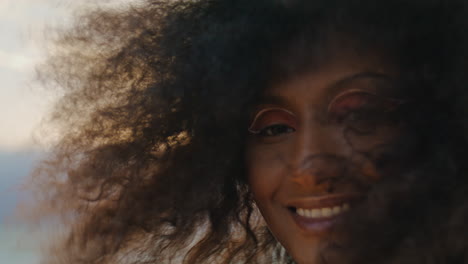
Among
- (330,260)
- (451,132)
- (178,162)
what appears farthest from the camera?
(178,162)

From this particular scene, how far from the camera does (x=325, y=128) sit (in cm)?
215

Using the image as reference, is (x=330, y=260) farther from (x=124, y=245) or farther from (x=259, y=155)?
(x=124, y=245)

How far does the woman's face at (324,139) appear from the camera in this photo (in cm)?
209

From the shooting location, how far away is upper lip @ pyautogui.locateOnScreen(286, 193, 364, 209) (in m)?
2.12

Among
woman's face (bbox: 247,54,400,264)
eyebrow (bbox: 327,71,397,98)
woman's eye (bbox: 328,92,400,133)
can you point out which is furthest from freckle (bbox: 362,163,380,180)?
eyebrow (bbox: 327,71,397,98)

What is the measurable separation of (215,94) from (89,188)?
0.64 metres

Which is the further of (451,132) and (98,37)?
(98,37)

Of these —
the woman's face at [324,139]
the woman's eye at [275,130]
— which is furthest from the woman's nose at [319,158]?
the woman's eye at [275,130]

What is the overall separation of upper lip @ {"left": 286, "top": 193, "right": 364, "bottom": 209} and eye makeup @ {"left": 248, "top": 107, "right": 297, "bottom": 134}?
0.23 metres

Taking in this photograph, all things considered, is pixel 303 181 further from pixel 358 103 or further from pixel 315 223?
pixel 358 103

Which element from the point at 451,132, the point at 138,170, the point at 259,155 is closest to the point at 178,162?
the point at 138,170

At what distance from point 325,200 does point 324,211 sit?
0.16 ft

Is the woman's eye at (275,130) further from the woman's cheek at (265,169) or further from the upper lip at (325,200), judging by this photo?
the upper lip at (325,200)

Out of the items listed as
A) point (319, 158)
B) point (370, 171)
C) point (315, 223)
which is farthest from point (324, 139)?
point (315, 223)
